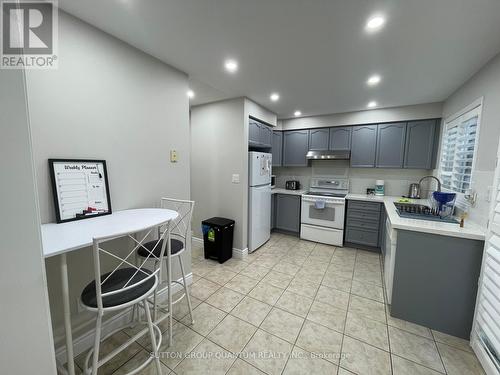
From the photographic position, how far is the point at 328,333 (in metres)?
1.83

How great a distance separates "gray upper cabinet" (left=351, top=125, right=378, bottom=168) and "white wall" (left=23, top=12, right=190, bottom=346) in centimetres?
314

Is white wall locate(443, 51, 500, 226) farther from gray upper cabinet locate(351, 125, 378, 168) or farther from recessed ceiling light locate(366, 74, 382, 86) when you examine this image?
gray upper cabinet locate(351, 125, 378, 168)

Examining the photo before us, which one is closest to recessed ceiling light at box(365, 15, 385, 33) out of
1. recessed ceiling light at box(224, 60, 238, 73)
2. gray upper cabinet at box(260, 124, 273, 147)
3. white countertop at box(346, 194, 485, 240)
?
recessed ceiling light at box(224, 60, 238, 73)

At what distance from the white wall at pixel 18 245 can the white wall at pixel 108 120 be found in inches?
32.4

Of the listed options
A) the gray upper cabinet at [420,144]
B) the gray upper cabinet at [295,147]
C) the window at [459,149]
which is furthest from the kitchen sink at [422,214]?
the gray upper cabinet at [295,147]

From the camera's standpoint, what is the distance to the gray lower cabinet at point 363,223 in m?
3.47

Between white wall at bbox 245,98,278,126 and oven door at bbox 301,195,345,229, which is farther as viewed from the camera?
oven door at bbox 301,195,345,229

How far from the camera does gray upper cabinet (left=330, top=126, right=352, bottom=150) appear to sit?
3947 millimetres

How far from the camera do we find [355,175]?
4168 mm

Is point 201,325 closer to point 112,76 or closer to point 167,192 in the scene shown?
point 167,192

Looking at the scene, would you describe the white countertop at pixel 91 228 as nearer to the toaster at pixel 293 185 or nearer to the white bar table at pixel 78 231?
the white bar table at pixel 78 231

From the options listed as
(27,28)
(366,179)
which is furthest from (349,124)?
(27,28)

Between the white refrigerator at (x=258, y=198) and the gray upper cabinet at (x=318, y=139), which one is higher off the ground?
the gray upper cabinet at (x=318, y=139)

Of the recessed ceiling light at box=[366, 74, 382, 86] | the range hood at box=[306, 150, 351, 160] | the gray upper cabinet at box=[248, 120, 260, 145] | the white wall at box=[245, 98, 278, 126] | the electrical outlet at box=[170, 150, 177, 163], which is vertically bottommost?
the electrical outlet at box=[170, 150, 177, 163]
